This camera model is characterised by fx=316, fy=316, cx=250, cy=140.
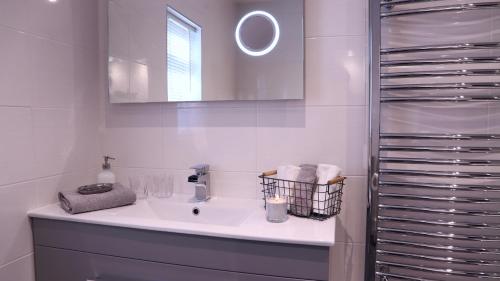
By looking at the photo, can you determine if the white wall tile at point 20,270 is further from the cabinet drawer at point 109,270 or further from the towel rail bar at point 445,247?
the towel rail bar at point 445,247

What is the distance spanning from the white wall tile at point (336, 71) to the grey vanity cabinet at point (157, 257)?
0.58m

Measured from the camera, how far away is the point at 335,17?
118 cm

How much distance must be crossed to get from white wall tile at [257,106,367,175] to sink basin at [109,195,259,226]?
0.19m

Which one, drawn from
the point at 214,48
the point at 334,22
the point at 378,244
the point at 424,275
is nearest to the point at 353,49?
the point at 334,22

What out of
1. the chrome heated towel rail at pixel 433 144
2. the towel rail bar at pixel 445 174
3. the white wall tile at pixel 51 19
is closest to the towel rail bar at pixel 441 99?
the chrome heated towel rail at pixel 433 144

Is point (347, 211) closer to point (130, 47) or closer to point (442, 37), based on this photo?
point (442, 37)

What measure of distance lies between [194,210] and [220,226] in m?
0.30

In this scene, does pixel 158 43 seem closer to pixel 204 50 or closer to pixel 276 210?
pixel 204 50

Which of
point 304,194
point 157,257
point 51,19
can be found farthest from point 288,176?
point 51,19

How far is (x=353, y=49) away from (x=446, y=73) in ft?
1.04

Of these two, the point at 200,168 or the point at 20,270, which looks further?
the point at 200,168

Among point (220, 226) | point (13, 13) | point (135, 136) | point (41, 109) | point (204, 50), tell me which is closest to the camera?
A: point (220, 226)

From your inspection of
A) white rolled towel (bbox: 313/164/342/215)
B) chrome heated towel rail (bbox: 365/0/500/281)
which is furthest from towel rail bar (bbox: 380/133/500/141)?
white rolled towel (bbox: 313/164/342/215)

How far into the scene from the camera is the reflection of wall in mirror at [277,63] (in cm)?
119
